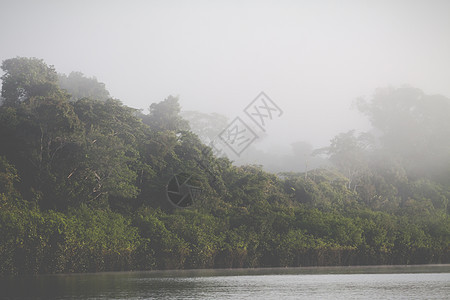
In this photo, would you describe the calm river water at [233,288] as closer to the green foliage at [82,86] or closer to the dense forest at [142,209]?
the dense forest at [142,209]

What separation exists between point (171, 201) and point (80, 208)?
7.22 meters

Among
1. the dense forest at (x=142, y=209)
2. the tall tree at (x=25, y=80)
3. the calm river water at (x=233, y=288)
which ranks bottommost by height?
the calm river water at (x=233, y=288)

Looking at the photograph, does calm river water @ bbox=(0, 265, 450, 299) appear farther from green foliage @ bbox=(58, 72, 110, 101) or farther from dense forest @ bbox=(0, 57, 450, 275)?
green foliage @ bbox=(58, 72, 110, 101)

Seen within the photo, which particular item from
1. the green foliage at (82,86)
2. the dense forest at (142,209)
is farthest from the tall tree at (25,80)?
the green foliage at (82,86)

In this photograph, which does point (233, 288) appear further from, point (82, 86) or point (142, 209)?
point (82, 86)

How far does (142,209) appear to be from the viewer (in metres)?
A: 36.5

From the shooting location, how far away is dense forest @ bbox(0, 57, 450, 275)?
30359mm

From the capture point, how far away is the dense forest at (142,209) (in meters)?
30.4

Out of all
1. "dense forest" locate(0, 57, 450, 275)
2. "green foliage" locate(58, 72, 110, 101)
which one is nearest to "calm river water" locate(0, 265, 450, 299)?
"dense forest" locate(0, 57, 450, 275)

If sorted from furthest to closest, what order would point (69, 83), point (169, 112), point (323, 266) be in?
point (69, 83) → point (169, 112) → point (323, 266)

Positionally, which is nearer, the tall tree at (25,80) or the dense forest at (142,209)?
the dense forest at (142,209)

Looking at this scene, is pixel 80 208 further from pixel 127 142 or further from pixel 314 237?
pixel 314 237

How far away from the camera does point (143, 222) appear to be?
113ft

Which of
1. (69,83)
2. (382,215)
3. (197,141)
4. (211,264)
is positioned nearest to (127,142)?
(197,141)
